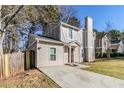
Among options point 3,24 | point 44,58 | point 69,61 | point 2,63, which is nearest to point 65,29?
point 69,61

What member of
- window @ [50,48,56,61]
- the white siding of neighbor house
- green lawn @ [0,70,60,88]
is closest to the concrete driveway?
green lawn @ [0,70,60,88]

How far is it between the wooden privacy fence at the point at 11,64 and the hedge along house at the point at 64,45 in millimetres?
1185

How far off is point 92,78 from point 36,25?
963 centimetres

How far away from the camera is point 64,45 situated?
647 inches

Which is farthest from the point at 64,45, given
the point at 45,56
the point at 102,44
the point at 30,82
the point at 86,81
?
the point at 102,44

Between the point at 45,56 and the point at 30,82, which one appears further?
the point at 45,56

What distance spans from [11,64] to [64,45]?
18.5 ft

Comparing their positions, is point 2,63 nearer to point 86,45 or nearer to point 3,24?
point 3,24

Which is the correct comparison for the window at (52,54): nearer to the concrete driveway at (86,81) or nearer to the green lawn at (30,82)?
the concrete driveway at (86,81)

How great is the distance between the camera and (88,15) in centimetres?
1354

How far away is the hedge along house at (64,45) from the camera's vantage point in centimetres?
1408

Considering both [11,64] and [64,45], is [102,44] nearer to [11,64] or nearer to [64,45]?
[64,45]

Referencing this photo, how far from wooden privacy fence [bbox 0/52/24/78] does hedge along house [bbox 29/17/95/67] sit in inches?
46.6

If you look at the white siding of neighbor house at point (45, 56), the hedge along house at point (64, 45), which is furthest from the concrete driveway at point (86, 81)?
the hedge along house at point (64, 45)
